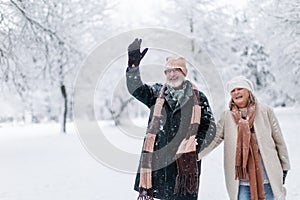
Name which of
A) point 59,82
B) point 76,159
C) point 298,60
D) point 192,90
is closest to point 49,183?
point 76,159

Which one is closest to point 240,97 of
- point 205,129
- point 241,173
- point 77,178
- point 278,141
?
point 205,129

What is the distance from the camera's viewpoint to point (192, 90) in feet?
11.5

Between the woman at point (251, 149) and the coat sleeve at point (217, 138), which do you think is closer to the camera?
the woman at point (251, 149)

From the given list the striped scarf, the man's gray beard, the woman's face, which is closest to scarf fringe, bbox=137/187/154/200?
the striped scarf

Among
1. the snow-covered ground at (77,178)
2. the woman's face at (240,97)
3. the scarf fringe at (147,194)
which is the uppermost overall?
the woman's face at (240,97)

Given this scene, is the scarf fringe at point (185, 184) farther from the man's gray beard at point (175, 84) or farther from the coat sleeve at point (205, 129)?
the man's gray beard at point (175, 84)

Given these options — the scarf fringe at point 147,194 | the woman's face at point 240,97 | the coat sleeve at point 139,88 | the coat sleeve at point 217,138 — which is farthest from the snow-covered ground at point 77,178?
the coat sleeve at point 139,88

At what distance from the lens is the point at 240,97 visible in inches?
135

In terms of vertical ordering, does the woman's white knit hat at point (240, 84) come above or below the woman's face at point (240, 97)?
above

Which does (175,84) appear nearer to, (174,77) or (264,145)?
(174,77)

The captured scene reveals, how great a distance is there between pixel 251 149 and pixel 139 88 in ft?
3.92

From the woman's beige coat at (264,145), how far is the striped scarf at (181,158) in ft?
0.67

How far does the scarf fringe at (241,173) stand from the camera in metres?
3.38

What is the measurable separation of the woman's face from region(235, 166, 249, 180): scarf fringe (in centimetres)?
59
